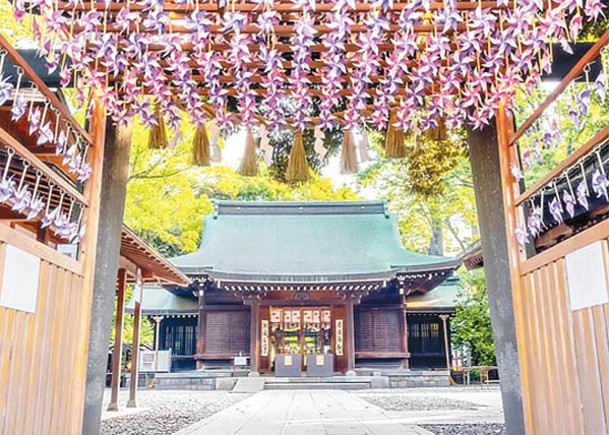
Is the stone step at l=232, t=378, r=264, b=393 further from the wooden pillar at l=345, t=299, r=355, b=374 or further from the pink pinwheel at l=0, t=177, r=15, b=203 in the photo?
the pink pinwheel at l=0, t=177, r=15, b=203

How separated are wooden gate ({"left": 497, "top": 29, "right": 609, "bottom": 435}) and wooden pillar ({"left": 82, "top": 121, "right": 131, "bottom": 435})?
2.15 m

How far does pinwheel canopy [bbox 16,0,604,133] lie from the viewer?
230 cm

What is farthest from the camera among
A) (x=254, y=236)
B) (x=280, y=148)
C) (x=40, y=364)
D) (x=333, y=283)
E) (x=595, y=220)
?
(x=254, y=236)

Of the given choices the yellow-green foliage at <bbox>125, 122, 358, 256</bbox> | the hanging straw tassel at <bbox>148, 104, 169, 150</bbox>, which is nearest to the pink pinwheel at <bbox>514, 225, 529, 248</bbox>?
the hanging straw tassel at <bbox>148, 104, 169, 150</bbox>

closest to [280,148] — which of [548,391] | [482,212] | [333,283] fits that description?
[482,212]

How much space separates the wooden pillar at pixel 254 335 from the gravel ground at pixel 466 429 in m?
8.52

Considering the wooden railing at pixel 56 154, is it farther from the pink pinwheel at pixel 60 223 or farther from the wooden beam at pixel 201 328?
the wooden beam at pixel 201 328

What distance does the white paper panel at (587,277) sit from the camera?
1.93m

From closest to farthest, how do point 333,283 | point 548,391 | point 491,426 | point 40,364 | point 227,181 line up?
point 40,364 < point 548,391 < point 491,426 < point 333,283 < point 227,181

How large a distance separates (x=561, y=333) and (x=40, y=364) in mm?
2159

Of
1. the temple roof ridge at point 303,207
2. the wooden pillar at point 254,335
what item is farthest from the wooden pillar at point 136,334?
the temple roof ridge at point 303,207

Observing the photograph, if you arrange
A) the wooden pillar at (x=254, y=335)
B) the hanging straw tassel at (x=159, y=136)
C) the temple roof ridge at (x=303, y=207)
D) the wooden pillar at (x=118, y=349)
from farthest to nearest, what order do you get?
the temple roof ridge at (x=303, y=207) → the wooden pillar at (x=254, y=335) → the wooden pillar at (x=118, y=349) → the hanging straw tassel at (x=159, y=136)

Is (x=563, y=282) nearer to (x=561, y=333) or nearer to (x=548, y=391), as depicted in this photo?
(x=561, y=333)

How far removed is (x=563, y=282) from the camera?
2.21m
